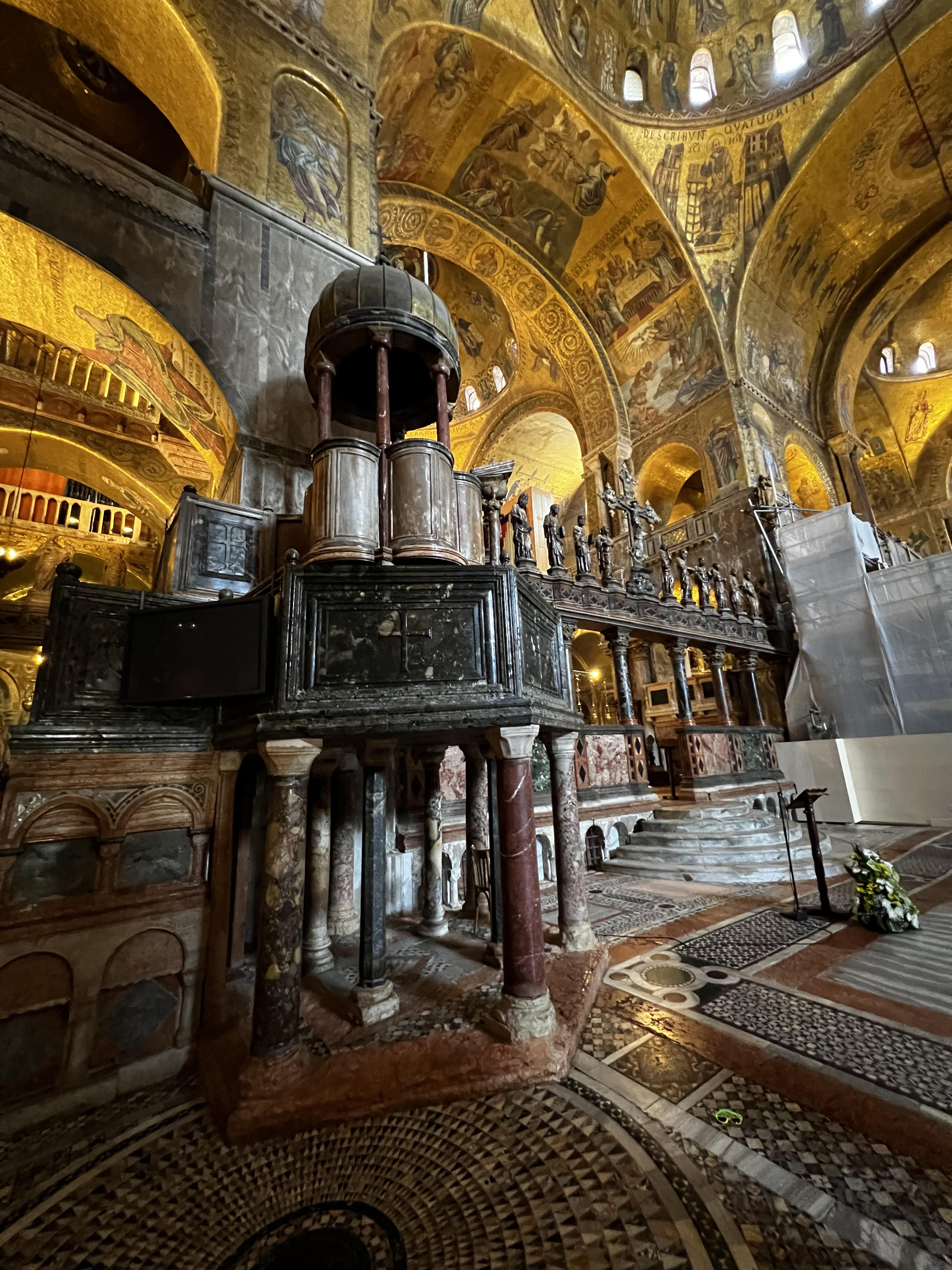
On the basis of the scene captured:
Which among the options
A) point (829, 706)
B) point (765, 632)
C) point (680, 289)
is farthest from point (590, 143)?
point (829, 706)

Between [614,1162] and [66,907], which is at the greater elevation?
[66,907]

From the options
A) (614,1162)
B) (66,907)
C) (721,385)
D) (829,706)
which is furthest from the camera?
(721,385)

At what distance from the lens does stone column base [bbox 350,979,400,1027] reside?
338 centimetres

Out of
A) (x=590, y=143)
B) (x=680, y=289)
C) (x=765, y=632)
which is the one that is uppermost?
(x=590, y=143)

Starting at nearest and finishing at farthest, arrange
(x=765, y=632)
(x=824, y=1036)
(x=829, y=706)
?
1. (x=824, y=1036)
2. (x=829, y=706)
3. (x=765, y=632)

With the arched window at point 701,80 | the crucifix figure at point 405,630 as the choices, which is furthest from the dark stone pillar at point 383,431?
the arched window at point 701,80

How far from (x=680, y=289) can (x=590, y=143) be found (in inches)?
182

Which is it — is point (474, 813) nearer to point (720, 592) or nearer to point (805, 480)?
point (720, 592)

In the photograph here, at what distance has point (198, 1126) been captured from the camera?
8.97ft

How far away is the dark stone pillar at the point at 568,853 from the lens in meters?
4.38

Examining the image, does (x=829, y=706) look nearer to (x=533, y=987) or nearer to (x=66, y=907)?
(x=533, y=987)

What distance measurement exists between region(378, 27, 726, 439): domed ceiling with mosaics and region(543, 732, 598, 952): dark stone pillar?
14812 millimetres

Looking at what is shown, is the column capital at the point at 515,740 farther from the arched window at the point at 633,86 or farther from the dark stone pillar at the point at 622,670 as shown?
the arched window at the point at 633,86

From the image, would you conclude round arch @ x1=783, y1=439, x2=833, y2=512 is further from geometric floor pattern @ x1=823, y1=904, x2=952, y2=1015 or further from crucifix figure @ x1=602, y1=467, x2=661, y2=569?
geometric floor pattern @ x1=823, y1=904, x2=952, y2=1015
